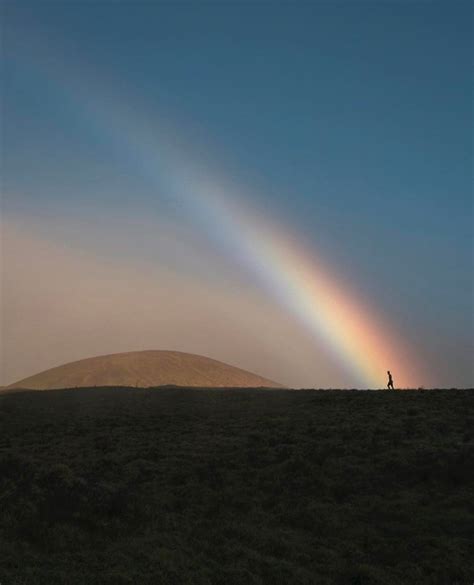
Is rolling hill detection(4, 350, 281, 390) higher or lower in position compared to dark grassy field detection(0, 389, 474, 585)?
higher

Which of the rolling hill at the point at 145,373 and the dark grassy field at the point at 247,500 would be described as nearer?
the dark grassy field at the point at 247,500

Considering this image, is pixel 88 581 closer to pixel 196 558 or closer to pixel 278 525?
pixel 196 558

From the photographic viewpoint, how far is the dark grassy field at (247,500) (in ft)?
41.1

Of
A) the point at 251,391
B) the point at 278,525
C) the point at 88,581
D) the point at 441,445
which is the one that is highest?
the point at 251,391

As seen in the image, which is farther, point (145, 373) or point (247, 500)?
point (145, 373)

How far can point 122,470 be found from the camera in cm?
2084

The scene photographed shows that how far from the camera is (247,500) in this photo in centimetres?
1727

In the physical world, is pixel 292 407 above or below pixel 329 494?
above

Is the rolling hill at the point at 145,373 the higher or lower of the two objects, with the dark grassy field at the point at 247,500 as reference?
higher

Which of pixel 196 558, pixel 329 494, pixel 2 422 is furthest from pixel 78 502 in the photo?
pixel 2 422

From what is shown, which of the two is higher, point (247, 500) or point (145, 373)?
point (145, 373)

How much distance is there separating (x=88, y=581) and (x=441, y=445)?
1517 cm

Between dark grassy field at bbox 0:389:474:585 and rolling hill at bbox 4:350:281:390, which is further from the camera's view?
rolling hill at bbox 4:350:281:390

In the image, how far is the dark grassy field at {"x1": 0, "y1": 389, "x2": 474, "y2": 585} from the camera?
12.5m
